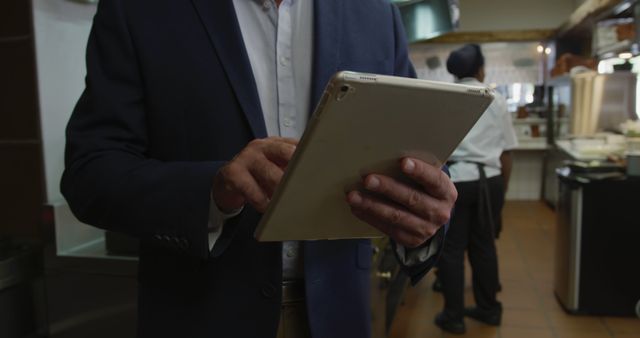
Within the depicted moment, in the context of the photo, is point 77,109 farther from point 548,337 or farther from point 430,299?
point 430,299

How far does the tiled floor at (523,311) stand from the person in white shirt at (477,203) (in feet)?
0.40

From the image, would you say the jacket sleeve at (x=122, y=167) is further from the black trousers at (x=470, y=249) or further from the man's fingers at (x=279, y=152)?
the black trousers at (x=470, y=249)

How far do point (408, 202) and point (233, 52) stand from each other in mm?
395

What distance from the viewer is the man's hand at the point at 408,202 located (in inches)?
25.5

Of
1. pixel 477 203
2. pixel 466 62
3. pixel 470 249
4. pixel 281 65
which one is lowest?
pixel 470 249

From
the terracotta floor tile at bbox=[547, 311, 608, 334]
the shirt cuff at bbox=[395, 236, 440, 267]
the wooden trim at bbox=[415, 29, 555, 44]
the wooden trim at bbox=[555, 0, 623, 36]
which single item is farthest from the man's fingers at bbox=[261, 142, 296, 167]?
the wooden trim at bbox=[415, 29, 555, 44]

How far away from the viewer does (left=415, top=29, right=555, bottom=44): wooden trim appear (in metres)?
7.46

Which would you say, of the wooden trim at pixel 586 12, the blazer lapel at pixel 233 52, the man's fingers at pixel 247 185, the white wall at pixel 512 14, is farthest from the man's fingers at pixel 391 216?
the white wall at pixel 512 14

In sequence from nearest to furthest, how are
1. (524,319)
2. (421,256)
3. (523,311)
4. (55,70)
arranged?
(421,256)
(55,70)
(524,319)
(523,311)

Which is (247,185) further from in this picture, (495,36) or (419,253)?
(495,36)

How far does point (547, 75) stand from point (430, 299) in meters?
4.98

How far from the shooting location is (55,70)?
172cm

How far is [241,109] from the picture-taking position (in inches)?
33.4

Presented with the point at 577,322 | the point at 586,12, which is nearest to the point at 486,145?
the point at 577,322
